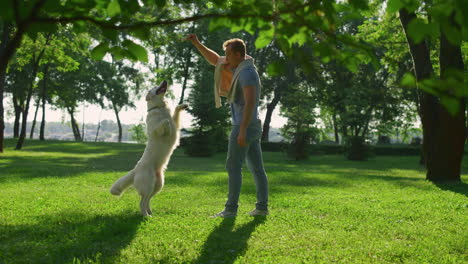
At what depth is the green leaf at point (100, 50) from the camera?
7.26 feet

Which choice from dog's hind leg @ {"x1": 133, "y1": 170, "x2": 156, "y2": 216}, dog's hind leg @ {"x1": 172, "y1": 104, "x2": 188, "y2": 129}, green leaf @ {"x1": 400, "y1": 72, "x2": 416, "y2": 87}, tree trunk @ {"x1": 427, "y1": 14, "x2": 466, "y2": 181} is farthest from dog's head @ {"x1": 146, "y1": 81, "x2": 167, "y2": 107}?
tree trunk @ {"x1": 427, "y1": 14, "x2": 466, "y2": 181}

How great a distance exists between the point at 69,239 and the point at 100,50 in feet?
9.73

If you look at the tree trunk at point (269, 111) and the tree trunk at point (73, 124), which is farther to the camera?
the tree trunk at point (73, 124)

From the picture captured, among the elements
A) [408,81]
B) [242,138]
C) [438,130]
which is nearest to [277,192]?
[242,138]

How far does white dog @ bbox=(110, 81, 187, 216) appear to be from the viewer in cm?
552

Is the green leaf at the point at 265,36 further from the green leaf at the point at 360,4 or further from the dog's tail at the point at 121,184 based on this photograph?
the dog's tail at the point at 121,184

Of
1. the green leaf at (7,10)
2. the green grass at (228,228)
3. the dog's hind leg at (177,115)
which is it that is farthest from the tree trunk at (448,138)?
the green leaf at (7,10)

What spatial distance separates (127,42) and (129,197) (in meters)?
5.95

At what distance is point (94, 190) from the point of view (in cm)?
872

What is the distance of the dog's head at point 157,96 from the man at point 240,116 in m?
0.76

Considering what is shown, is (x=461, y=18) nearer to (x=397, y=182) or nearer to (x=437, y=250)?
(x=437, y=250)

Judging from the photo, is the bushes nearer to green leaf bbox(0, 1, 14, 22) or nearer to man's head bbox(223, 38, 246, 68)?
man's head bbox(223, 38, 246, 68)

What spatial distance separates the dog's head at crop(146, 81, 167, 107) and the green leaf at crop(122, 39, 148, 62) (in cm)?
360

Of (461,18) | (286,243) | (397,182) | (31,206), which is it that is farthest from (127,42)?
(397,182)
